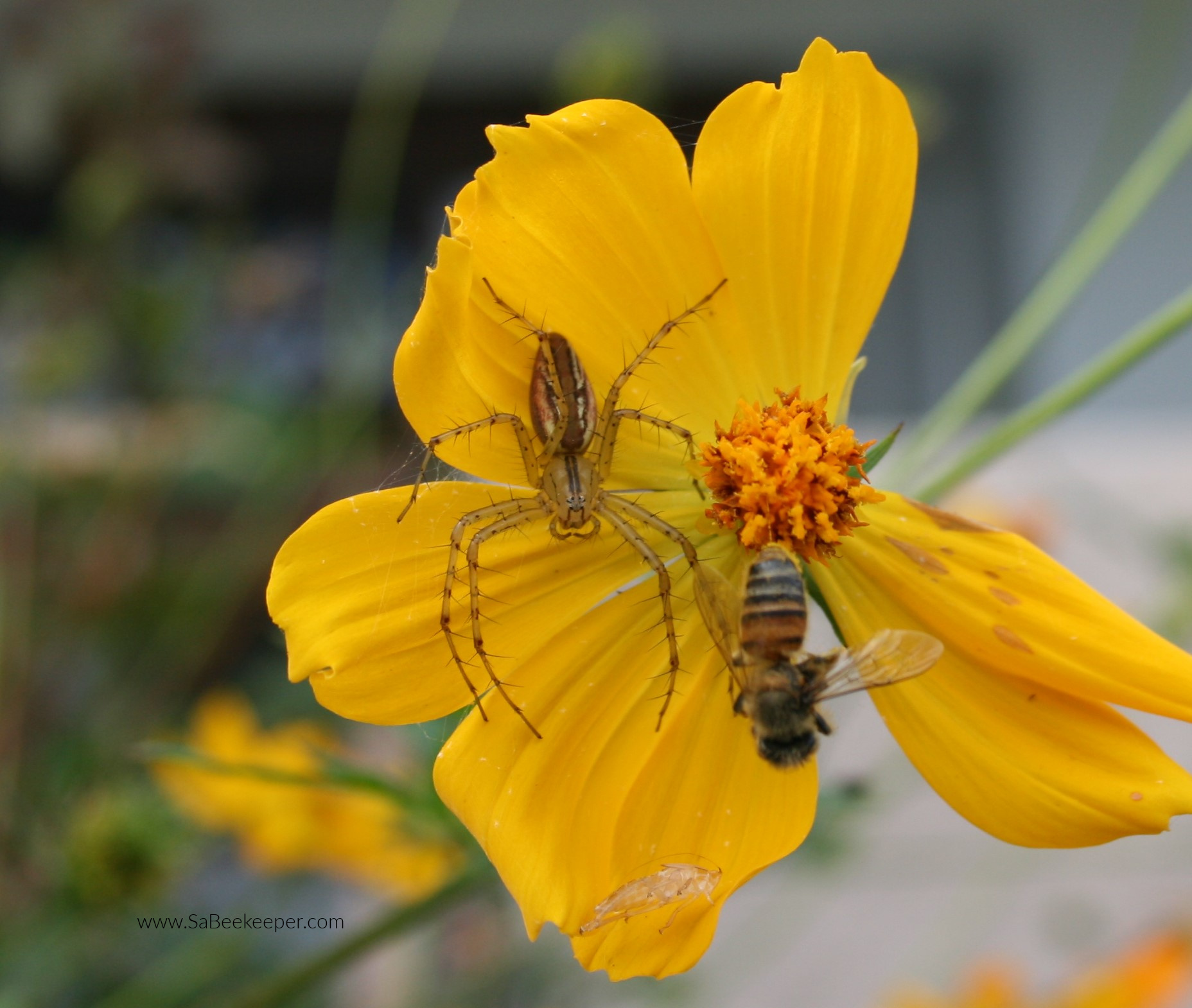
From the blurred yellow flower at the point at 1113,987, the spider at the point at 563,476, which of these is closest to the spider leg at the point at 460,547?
the spider at the point at 563,476

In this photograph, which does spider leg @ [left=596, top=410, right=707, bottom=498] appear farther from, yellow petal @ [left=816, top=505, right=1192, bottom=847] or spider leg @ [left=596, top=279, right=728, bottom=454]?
yellow petal @ [left=816, top=505, right=1192, bottom=847]

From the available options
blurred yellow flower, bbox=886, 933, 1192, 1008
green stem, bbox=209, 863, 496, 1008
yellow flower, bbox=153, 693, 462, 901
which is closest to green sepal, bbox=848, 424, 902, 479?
green stem, bbox=209, 863, 496, 1008

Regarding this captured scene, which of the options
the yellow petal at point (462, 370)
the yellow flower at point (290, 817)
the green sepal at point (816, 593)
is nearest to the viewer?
the yellow petal at point (462, 370)

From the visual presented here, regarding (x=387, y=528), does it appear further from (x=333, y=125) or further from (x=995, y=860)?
(x=333, y=125)

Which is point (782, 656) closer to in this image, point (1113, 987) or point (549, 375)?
point (549, 375)

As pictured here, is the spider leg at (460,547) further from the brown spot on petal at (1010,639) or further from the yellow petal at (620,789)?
the brown spot on petal at (1010,639)

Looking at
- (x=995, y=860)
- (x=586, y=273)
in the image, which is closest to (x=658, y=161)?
(x=586, y=273)
